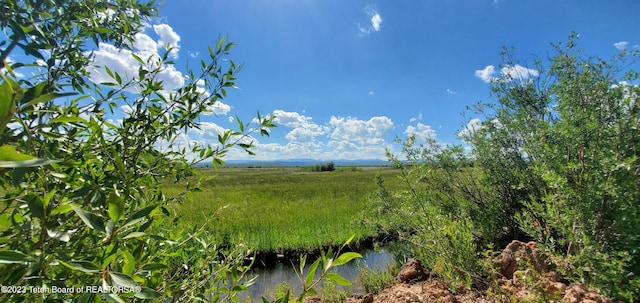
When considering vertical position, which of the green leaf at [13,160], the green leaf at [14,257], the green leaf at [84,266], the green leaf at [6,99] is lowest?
the green leaf at [84,266]

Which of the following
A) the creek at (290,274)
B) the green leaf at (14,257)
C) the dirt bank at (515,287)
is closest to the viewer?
the green leaf at (14,257)

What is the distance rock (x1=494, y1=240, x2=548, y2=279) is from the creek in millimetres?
2483

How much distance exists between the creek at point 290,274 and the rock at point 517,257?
8.14 feet

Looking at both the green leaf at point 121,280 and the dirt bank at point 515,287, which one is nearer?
the green leaf at point 121,280

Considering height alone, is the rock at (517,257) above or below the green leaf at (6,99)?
below

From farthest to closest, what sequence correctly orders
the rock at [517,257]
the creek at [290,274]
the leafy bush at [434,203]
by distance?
the creek at [290,274] < the leafy bush at [434,203] < the rock at [517,257]

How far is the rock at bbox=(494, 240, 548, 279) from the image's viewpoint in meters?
3.19

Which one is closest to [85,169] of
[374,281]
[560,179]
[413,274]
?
[560,179]

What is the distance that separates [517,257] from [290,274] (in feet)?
17.5

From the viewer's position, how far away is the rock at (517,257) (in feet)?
10.5

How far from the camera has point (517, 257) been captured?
10.7ft

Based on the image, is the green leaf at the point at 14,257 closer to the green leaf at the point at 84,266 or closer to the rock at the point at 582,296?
the green leaf at the point at 84,266

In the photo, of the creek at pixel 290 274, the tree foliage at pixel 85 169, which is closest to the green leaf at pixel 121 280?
the tree foliage at pixel 85 169

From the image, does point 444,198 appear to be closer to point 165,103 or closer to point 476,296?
point 476,296
